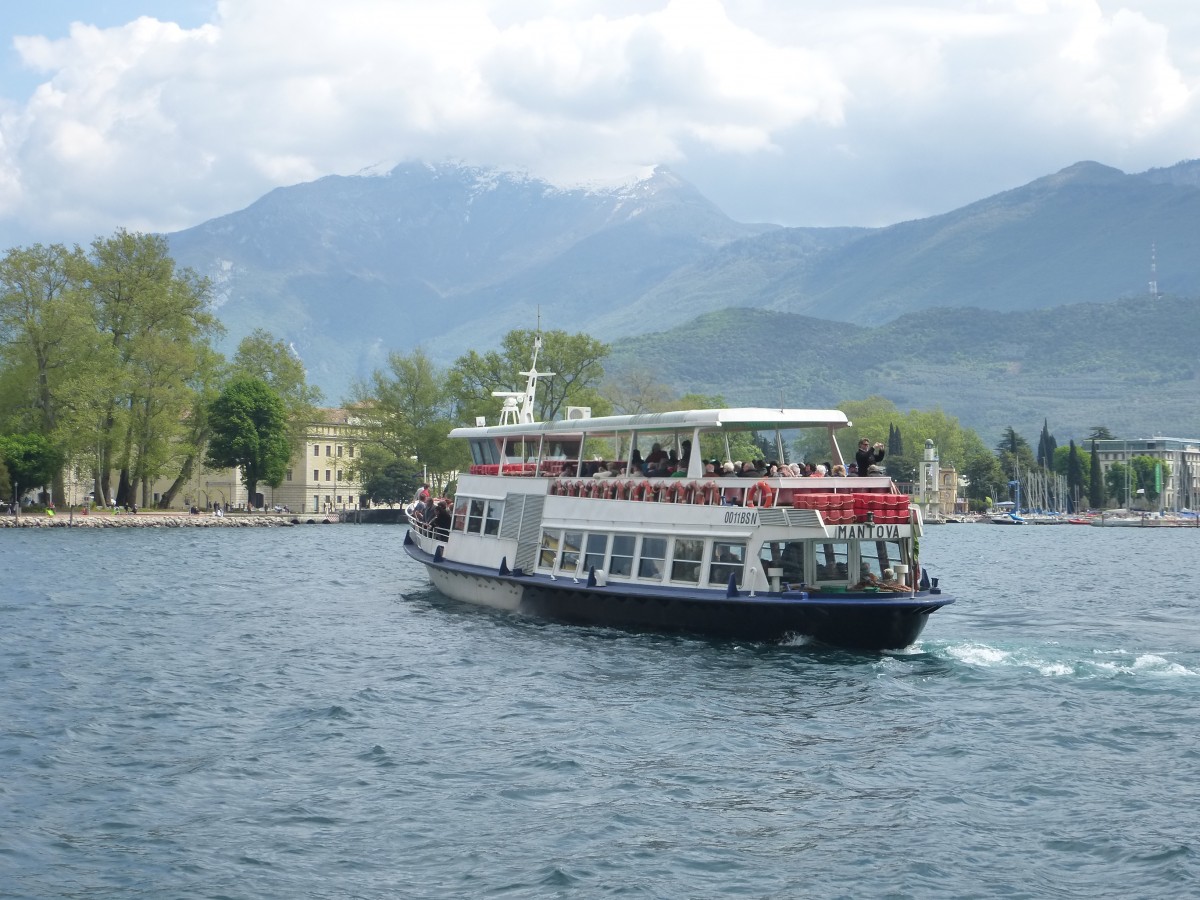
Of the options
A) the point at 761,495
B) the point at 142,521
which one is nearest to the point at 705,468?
the point at 761,495

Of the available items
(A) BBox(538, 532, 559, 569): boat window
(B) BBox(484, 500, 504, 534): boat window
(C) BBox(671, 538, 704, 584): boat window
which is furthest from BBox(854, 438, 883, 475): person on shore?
(B) BBox(484, 500, 504, 534): boat window

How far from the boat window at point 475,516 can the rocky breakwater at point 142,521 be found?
203 feet

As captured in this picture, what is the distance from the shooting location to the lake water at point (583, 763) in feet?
57.1

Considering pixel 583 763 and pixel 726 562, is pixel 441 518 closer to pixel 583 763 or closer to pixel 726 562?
pixel 726 562

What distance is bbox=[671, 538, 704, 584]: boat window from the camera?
33.9 m

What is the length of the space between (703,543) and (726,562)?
794 millimetres

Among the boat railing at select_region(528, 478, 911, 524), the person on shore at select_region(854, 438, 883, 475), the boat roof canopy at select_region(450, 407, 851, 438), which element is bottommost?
the boat railing at select_region(528, 478, 911, 524)

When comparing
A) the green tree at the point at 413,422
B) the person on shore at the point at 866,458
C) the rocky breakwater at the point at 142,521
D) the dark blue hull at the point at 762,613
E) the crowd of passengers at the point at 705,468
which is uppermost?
the green tree at the point at 413,422

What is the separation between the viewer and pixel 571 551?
38.0 metres

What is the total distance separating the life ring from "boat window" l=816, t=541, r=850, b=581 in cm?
144

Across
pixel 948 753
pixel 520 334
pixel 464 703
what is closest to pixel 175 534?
pixel 520 334

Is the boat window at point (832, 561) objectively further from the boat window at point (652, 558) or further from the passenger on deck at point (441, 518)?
the passenger on deck at point (441, 518)

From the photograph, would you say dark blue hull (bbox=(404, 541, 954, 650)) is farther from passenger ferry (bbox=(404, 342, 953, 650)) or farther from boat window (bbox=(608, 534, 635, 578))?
boat window (bbox=(608, 534, 635, 578))

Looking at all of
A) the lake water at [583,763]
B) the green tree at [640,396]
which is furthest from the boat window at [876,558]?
the green tree at [640,396]
